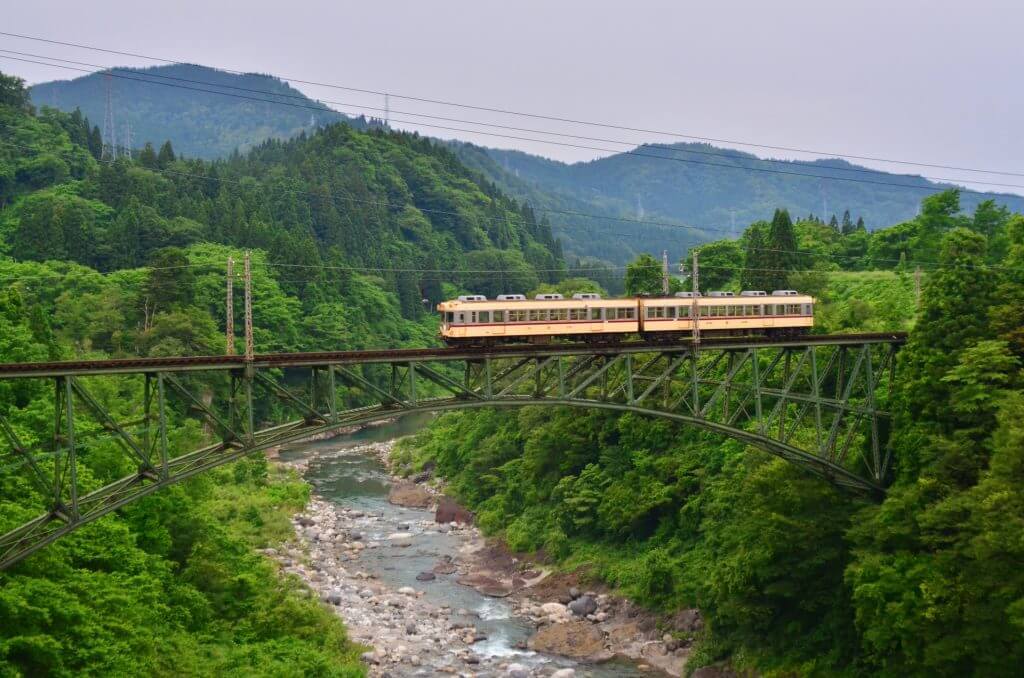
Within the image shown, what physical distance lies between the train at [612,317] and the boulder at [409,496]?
27.4 metres

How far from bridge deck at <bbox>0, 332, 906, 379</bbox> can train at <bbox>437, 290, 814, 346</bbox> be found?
0.88 metres

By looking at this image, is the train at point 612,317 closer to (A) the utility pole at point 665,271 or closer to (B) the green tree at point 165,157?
(A) the utility pole at point 665,271

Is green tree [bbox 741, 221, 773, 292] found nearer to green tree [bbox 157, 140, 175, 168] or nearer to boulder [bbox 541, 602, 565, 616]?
boulder [bbox 541, 602, 565, 616]

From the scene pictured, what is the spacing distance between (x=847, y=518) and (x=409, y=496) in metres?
33.6

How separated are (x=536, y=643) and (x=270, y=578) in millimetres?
9962

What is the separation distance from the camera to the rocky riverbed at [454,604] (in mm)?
36000

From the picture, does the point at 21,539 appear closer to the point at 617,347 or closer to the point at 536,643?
the point at 617,347

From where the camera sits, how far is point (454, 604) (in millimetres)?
42094

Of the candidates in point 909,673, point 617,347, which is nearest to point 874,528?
point 909,673

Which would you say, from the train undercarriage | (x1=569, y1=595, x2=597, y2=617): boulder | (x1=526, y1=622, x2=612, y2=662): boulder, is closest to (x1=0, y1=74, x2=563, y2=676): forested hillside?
(x1=526, y1=622, x2=612, y2=662): boulder

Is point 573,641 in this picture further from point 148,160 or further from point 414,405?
point 148,160

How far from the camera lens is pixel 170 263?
223 feet

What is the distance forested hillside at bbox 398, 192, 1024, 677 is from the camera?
86.9 feet


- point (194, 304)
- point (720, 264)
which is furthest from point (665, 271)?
point (194, 304)
